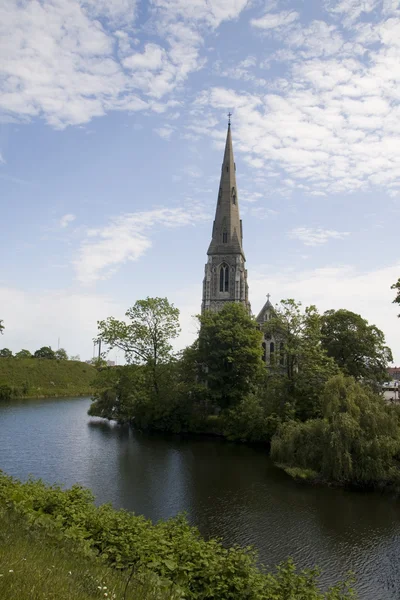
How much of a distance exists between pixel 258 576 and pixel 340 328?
4262cm

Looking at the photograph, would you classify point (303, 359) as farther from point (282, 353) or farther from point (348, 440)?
point (348, 440)

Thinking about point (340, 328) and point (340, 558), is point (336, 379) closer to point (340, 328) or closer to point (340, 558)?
point (340, 558)

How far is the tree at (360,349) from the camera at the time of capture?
4825 cm

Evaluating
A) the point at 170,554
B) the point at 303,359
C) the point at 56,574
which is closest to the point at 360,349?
the point at 303,359

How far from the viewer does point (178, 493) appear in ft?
71.3

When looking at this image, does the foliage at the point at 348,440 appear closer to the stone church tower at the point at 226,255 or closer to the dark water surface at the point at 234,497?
the dark water surface at the point at 234,497

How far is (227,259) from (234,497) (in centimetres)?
4875

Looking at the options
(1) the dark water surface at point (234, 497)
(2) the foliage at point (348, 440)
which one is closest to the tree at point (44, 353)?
(1) the dark water surface at point (234, 497)

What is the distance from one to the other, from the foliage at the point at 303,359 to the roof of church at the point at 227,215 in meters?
31.8

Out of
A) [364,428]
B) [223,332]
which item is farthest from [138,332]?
[364,428]

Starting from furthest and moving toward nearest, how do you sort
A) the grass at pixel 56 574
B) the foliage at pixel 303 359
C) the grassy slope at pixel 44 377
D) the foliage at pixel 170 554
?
the grassy slope at pixel 44 377, the foliage at pixel 303 359, the foliage at pixel 170 554, the grass at pixel 56 574

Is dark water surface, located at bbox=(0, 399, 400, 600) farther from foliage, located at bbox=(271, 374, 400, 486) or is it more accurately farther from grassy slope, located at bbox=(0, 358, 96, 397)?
grassy slope, located at bbox=(0, 358, 96, 397)

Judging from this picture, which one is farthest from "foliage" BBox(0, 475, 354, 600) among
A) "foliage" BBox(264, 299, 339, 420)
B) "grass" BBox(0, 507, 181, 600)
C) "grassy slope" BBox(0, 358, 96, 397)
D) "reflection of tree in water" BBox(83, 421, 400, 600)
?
"grassy slope" BBox(0, 358, 96, 397)

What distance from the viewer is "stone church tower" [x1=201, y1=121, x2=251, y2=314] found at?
2606 inches
